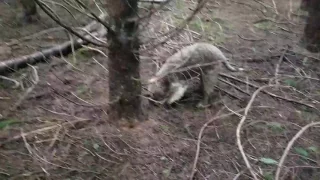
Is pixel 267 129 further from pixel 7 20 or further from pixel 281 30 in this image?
pixel 7 20

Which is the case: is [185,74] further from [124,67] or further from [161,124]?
[124,67]

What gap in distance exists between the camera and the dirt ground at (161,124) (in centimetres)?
387

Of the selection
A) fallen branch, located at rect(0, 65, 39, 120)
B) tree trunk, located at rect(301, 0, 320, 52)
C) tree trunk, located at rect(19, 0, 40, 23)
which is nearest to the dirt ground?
fallen branch, located at rect(0, 65, 39, 120)

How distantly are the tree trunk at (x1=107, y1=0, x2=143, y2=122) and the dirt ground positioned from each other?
193mm

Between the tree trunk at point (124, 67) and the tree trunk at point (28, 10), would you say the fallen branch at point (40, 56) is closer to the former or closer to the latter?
the tree trunk at point (124, 67)

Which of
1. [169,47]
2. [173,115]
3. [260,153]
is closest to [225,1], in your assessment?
[169,47]

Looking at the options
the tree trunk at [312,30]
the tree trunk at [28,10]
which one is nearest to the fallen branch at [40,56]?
the tree trunk at [28,10]

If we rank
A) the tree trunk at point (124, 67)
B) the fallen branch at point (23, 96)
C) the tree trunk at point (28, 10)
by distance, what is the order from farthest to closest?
the tree trunk at point (28, 10)
the fallen branch at point (23, 96)
the tree trunk at point (124, 67)

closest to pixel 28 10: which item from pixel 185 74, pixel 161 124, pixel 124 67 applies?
pixel 185 74

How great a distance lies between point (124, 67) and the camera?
4145 mm

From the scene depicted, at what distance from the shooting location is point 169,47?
20.9 feet

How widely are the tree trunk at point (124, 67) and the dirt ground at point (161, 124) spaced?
193 millimetres

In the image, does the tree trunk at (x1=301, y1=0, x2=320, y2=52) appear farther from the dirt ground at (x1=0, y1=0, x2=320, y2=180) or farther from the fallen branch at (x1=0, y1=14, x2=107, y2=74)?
the fallen branch at (x1=0, y1=14, x2=107, y2=74)

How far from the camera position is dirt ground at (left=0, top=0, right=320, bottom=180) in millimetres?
3867
